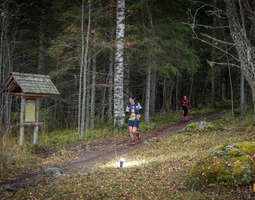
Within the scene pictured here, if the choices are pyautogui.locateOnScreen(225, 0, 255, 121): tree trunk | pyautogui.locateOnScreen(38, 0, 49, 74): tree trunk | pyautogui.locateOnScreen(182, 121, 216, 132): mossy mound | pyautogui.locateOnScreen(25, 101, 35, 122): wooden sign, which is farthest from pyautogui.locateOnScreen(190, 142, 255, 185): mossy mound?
pyautogui.locateOnScreen(38, 0, 49, 74): tree trunk

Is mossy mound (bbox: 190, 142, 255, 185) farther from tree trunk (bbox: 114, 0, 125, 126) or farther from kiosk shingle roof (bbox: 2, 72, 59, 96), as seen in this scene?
tree trunk (bbox: 114, 0, 125, 126)

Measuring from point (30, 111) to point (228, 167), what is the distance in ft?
30.9

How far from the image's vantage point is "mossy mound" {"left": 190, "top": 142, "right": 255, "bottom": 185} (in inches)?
193

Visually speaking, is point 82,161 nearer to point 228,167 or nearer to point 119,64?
point 228,167

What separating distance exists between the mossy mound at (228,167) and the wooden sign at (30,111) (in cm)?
857

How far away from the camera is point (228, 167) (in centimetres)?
514

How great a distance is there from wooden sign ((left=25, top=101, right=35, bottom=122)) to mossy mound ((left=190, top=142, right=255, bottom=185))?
28.1ft

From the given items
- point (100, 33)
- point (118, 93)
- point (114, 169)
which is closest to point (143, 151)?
point (114, 169)

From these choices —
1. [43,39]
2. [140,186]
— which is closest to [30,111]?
[140,186]

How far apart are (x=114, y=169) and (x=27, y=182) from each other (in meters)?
2.37

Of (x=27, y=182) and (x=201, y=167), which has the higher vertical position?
(x=201, y=167)

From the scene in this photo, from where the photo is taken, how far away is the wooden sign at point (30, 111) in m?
11.7

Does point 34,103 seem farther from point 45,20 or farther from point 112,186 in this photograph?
point 45,20

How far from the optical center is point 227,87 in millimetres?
33344
